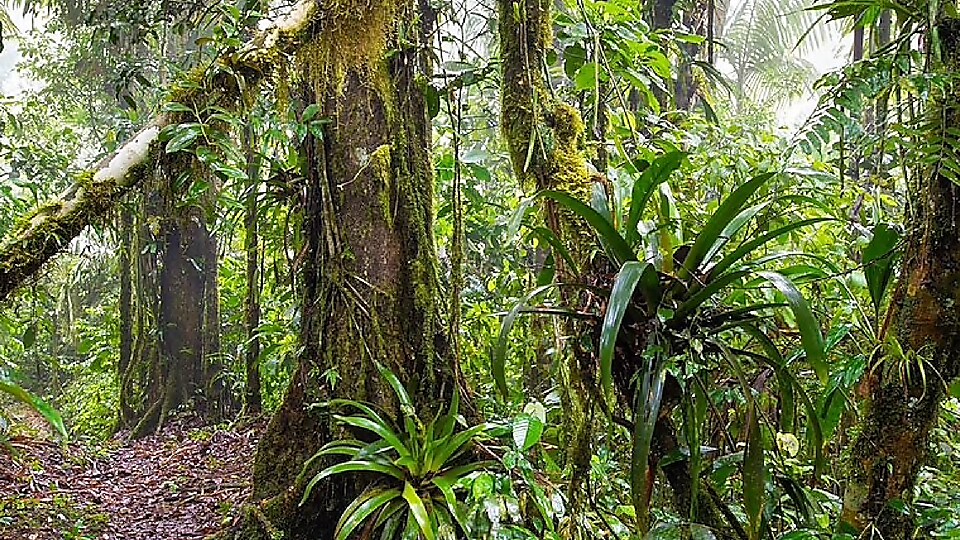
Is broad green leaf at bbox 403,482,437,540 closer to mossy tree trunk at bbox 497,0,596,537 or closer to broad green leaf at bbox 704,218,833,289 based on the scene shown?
mossy tree trunk at bbox 497,0,596,537

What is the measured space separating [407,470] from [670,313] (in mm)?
1350

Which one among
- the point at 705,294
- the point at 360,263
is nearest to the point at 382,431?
the point at 360,263

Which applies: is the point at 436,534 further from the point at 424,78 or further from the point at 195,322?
the point at 195,322

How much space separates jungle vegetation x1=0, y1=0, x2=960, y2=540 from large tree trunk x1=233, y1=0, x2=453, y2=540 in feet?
0.04

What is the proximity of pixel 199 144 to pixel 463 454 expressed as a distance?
56.8 inches

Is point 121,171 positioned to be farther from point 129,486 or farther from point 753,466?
point 129,486

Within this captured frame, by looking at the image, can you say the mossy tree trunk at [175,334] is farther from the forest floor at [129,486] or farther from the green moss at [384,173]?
the green moss at [384,173]

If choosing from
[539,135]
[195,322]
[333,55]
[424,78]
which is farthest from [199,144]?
[195,322]

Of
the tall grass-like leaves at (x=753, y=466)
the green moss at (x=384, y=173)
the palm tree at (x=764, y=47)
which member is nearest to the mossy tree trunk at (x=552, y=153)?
the tall grass-like leaves at (x=753, y=466)

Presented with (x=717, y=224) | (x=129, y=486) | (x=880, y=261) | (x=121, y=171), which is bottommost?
(x=129, y=486)

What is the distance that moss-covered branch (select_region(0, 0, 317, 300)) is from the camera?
2305mm

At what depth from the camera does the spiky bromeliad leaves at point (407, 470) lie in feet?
7.87

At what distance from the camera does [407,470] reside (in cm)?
260

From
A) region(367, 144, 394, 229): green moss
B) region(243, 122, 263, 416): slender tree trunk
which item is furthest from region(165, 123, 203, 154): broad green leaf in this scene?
region(367, 144, 394, 229): green moss
